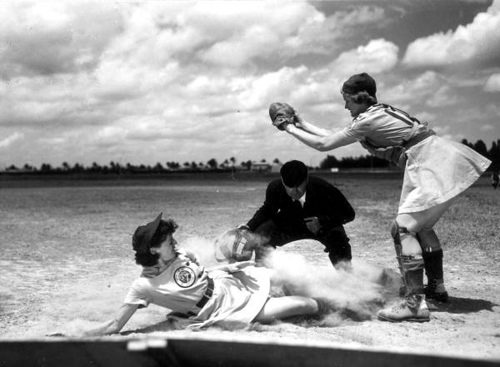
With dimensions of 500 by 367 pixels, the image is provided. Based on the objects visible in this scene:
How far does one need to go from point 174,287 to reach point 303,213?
1.81 m

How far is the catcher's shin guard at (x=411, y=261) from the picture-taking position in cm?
431

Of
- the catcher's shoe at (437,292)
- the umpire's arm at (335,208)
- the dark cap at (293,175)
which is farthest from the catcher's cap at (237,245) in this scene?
the catcher's shoe at (437,292)

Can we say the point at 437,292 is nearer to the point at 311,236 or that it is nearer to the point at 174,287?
the point at 311,236

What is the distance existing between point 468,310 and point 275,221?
197 centimetres

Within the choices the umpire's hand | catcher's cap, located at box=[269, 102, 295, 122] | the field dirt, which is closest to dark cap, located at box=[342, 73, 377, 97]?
catcher's cap, located at box=[269, 102, 295, 122]

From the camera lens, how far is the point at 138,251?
3.91m

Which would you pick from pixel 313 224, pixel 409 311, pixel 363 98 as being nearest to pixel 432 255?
pixel 409 311

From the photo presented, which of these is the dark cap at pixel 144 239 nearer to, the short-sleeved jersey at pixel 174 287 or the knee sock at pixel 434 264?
the short-sleeved jersey at pixel 174 287

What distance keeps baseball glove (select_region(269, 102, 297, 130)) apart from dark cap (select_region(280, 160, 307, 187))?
68cm

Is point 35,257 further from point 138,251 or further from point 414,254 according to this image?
point 414,254

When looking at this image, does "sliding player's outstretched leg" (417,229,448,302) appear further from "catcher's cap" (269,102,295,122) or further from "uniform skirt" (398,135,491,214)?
"catcher's cap" (269,102,295,122)

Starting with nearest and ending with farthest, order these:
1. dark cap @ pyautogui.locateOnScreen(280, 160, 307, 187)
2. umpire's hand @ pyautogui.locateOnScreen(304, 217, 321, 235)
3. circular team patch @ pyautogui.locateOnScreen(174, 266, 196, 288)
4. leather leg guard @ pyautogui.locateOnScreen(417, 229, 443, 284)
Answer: circular team patch @ pyautogui.locateOnScreen(174, 266, 196, 288) < leather leg guard @ pyautogui.locateOnScreen(417, 229, 443, 284) < dark cap @ pyautogui.locateOnScreen(280, 160, 307, 187) < umpire's hand @ pyautogui.locateOnScreen(304, 217, 321, 235)

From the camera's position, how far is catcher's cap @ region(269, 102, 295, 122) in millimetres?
4548

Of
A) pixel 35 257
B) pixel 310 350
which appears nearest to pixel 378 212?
pixel 35 257
